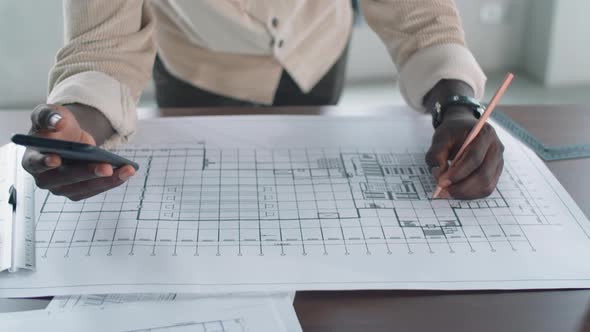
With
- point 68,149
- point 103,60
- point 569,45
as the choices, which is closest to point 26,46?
point 103,60

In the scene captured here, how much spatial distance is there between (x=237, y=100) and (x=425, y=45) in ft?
1.25

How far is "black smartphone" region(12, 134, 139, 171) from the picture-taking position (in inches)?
21.2

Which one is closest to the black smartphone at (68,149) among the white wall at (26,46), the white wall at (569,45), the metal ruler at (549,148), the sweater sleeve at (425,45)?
the sweater sleeve at (425,45)

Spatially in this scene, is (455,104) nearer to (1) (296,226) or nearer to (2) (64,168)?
(1) (296,226)

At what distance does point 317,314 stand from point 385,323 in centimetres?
6

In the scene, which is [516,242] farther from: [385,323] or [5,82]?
[5,82]

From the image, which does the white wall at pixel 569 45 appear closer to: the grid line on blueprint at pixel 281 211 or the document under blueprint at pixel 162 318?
the grid line on blueprint at pixel 281 211

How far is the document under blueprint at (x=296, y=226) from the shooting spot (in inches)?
23.2

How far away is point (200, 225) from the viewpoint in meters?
0.67

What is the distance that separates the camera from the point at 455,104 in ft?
2.76

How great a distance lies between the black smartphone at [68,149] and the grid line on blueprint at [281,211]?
89 mm

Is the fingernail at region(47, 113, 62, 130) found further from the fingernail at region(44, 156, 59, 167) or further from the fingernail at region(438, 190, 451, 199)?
the fingernail at region(438, 190, 451, 199)

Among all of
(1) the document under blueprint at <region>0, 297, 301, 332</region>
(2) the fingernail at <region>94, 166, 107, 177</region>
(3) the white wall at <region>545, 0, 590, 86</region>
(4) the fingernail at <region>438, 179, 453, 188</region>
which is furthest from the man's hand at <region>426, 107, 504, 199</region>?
(3) the white wall at <region>545, 0, 590, 86</region>

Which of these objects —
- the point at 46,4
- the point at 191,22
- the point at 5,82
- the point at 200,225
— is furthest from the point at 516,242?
the point at 5,82
